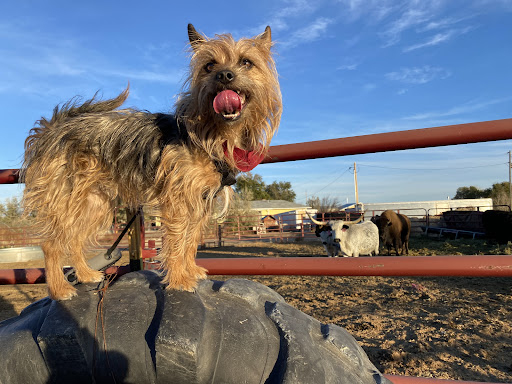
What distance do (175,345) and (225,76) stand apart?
51.3 inches

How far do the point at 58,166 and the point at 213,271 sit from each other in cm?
107

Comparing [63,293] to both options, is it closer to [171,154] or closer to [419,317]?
[171,154]

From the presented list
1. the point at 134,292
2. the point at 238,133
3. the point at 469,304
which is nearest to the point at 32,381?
the point at 134,292

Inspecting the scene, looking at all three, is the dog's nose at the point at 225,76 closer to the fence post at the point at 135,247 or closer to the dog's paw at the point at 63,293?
the fence post at the point at 135,247

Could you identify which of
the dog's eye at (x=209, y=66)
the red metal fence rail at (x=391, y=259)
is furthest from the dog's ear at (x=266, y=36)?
the red metal fence rail at (x=391, y=259)

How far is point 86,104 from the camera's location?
2479 millimetres

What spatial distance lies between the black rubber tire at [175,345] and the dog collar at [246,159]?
793 mm

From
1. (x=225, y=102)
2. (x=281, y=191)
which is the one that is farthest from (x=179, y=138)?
(x=281, y=191)

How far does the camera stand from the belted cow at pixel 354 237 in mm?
12328

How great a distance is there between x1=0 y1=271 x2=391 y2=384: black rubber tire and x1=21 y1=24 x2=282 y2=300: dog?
0.47 m

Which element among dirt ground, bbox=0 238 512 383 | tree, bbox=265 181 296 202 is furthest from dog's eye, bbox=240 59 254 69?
tree, bbox=265 181 296 202

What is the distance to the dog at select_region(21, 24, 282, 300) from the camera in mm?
2020

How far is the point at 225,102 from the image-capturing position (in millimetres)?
1937

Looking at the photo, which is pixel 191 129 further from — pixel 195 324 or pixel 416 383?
pixel 416 383
